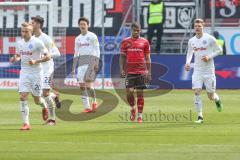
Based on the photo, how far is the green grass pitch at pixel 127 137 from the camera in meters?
13.4

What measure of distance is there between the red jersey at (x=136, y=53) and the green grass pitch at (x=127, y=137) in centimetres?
Answer: 127

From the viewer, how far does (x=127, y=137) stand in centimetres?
1606

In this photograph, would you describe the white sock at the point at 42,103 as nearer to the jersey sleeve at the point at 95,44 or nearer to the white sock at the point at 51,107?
the white sock at the point at 51,107

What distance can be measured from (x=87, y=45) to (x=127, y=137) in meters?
7.66

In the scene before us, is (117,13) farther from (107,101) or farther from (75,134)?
(75,134)

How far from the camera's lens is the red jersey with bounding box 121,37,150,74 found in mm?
20500

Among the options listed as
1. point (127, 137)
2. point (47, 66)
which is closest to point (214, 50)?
point (47, 66)

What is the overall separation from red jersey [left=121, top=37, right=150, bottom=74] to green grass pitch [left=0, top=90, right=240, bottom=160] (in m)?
1.27

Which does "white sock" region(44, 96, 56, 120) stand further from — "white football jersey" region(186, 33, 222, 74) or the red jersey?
"white football jersey" region(186, 33, 222, 74)

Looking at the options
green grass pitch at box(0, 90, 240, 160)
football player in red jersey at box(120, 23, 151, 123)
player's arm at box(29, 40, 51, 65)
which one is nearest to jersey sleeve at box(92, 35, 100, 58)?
green grass pitch at box(0, 90, 240, 160)

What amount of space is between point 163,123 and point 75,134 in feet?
12.0

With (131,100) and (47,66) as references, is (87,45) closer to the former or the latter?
(47,66)

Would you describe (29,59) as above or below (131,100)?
above

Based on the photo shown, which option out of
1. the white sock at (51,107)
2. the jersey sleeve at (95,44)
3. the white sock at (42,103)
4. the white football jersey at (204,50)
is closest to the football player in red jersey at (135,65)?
the white football jersey at (204,50)
